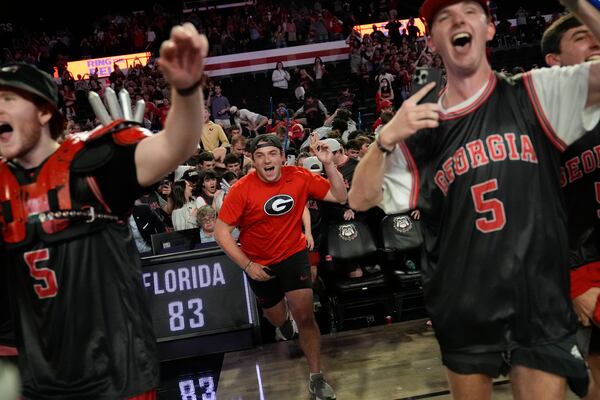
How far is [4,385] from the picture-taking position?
9.37ft

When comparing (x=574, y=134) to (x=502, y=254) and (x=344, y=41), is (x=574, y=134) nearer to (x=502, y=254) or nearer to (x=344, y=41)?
(x=502, y=254)

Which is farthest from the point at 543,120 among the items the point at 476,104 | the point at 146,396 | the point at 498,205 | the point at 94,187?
the point at 146,396

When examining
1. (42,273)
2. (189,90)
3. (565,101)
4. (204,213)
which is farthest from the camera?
(204,213)

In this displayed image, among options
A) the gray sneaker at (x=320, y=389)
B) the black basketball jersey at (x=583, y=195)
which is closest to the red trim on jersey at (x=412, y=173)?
the black basketball jersey at (x=583, y=195)

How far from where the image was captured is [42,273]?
273 cm

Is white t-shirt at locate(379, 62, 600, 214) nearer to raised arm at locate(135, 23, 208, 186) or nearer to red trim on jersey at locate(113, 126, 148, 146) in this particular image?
raised arm at locate(135, 23, 208, 186)

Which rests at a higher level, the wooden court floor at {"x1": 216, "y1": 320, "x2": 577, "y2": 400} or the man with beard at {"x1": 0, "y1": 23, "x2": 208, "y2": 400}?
the man with beard at {"x1": 0, "y1": 23, "x2": 208, "y2": 400}

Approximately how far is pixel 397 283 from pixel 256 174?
2.57 meters

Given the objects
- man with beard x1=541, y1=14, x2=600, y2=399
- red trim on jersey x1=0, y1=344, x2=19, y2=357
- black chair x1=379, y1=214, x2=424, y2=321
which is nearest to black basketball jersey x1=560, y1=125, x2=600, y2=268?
man with beard x1=541, y1=14, x2=600, y2=399

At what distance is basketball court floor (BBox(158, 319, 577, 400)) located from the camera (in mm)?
6086

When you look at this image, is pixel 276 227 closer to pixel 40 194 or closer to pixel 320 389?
pixel 320 389

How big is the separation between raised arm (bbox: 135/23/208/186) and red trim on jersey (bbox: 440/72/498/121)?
3.52 ft

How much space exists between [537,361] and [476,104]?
107 centimetres

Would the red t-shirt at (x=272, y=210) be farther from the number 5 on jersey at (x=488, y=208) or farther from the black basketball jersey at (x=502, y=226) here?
the number 5 on jersey at (x=488, y=208)
